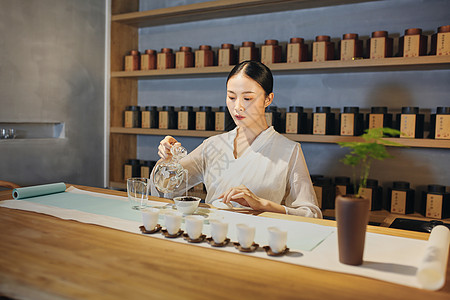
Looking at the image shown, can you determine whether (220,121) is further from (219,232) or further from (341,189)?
(219,232)

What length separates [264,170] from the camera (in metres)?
1.81

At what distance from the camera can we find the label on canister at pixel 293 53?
2.48 meters

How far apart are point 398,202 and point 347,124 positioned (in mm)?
519

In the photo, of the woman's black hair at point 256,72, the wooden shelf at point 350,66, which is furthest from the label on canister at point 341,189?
the woman's black hair at point 256,72

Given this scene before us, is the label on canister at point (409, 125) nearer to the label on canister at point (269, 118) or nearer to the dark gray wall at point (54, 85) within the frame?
the label on canister at point (269, 118)

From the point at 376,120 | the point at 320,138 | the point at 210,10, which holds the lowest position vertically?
the point at 320,138

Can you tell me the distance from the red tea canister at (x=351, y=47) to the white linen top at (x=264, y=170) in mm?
802

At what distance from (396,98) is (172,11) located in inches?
64.3

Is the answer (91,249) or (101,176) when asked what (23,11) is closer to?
(101,176)

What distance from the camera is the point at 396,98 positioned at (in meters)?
2.44

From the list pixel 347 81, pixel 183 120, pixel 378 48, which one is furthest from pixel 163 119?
pixel 378 48

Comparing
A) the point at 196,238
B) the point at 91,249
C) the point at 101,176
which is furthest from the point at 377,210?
the point at 101,176

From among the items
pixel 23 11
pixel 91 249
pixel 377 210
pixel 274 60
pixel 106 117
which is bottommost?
pixel 377 210

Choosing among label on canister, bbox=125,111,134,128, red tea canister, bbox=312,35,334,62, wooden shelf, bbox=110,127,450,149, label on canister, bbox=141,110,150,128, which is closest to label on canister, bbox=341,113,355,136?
wooden shelf, bbox=110,127,450,149
